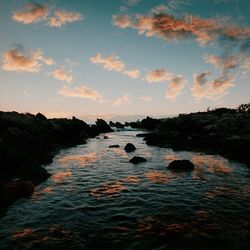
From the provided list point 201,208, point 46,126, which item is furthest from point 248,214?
point 46,126

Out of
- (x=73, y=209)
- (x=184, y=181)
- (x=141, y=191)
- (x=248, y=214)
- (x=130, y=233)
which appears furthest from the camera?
(x=184, y=181)

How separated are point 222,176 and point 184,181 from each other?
14.2 feet

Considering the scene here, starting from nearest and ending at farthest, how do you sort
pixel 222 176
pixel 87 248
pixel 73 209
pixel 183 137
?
1. pixel 87 248
2. pixel 73 209
3. pixel 222 176
4. pixel 183 137

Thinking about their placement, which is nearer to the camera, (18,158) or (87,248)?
(87,248)

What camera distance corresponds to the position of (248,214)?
587 inches

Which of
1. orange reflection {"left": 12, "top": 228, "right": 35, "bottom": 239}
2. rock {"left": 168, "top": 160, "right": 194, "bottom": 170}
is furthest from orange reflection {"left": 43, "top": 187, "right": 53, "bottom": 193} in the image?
rock {"left": 168, "top": 160, "right": 194, "bottom": 170}

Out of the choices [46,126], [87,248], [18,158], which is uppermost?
[46,126]

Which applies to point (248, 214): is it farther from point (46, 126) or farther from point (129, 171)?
point (46, 126)

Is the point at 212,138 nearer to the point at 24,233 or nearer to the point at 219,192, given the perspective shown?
the point at 219,192

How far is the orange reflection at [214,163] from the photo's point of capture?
27.2m

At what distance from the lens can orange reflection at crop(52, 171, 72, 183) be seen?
76.9 feet

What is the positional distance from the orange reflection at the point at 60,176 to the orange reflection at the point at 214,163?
45.5ft

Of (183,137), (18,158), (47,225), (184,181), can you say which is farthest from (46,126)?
(47,225)

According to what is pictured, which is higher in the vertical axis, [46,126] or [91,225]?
[46,126]
